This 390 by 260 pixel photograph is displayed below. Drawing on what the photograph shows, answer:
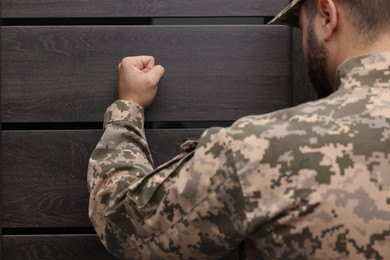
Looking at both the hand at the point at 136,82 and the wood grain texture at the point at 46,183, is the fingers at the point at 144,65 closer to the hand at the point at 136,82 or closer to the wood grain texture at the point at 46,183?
the hand at the point at 136,82

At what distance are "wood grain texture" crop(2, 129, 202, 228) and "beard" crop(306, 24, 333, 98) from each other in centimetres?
37

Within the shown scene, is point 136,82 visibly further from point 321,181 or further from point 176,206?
point 321,181

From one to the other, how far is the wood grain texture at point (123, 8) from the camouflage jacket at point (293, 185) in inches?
17.6

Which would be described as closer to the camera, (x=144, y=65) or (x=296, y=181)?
(x=296, y=181)

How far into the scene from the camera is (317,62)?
0.97m

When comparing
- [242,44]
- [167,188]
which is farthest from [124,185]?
[242,44]

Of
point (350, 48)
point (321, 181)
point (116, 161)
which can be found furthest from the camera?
point (116, 161)

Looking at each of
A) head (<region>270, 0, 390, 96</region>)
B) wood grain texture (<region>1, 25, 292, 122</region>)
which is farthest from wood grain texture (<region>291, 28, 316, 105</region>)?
head (<region>270, 0, 390, 96</region>)

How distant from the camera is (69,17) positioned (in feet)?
4.16

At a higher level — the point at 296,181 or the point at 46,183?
the point at 296,181

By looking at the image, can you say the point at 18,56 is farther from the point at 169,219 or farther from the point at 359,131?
the point at 359,131

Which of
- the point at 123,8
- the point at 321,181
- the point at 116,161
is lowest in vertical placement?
the point at 116,161

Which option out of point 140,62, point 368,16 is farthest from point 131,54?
point 368,16

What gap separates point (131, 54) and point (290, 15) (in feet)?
1.19
